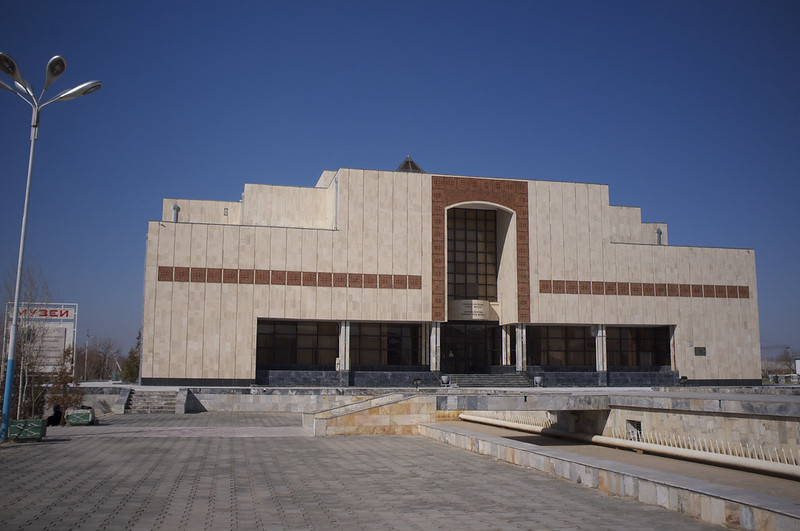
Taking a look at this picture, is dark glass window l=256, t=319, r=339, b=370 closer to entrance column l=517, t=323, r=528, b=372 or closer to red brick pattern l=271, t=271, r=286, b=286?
red brick pattern l=271, t=271, r=286, b=286

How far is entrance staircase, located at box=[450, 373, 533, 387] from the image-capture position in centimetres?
4022

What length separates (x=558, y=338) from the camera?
149 ft

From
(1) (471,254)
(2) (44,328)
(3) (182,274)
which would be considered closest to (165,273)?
(3) (182,274)

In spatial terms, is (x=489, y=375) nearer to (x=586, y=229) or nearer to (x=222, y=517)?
(x=586, y=229)

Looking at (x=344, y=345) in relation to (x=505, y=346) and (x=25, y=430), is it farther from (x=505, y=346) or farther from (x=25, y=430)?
(x=25, y=430)

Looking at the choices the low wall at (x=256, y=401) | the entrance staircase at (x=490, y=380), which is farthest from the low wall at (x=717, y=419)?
the entrance staircase at (x=490, y=380)

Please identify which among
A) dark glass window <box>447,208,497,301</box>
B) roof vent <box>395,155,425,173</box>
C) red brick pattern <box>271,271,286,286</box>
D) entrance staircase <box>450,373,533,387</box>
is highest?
roof vent <box>395,155,425,173</box>

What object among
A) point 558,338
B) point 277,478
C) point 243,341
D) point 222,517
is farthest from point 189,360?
point 222,517

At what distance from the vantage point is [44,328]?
2975 cm

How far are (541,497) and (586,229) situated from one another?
35.1m

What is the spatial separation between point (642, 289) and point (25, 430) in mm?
35705

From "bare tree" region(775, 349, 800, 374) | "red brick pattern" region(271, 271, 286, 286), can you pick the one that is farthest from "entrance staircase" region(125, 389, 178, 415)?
"bare tree" region(775, 349, 800, 374)

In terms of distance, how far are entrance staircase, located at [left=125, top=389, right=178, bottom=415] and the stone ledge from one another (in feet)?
74.2

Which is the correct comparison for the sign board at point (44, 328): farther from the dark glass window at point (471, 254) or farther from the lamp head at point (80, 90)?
the dark glass window at point (471, 254)
